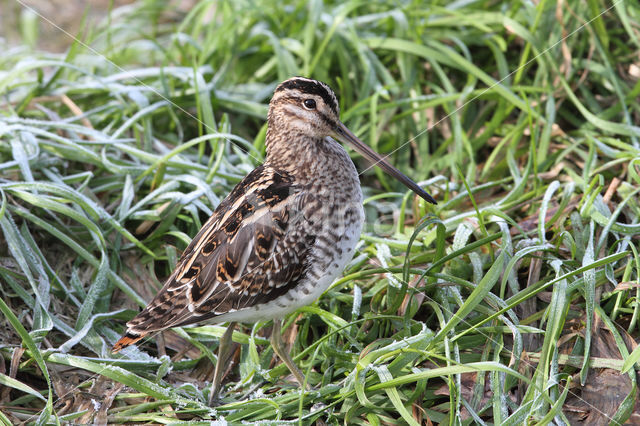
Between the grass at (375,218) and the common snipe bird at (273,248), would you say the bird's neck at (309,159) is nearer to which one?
the common snipe bird at (273,248)

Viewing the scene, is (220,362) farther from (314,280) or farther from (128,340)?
(314,280)

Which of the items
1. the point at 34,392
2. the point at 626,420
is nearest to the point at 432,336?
the point at 626,420

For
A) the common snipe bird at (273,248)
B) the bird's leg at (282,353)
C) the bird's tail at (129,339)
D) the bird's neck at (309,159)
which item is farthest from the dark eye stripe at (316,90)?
the bird's tail at (129,339)

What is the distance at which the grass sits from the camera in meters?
3.22

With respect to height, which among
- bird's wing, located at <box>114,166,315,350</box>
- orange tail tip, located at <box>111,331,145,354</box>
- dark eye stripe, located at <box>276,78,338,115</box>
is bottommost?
orange tail tip, located at <box>111,331,145,354</box>

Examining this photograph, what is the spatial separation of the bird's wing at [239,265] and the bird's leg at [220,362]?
32 centimetres

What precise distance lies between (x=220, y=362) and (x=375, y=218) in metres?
1.67

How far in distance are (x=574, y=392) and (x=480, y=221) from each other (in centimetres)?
90

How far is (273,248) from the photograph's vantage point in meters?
3.22

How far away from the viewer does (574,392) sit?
3.17m

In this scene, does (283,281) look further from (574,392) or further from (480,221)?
(574,392)

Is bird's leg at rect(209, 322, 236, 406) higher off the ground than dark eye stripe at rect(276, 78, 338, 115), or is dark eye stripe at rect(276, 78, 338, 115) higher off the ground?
dark eye stripe at rect(276, 78, 338, 115)

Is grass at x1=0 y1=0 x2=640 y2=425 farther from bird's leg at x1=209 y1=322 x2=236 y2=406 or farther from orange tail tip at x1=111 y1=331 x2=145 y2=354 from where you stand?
orange tail tip at x1=111 y1=331 x2=145 y2=354

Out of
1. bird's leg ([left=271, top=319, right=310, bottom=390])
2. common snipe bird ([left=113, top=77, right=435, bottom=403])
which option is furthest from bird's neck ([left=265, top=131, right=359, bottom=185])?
bird's leg ([left=271, top=319, right=310, bottom=390])
